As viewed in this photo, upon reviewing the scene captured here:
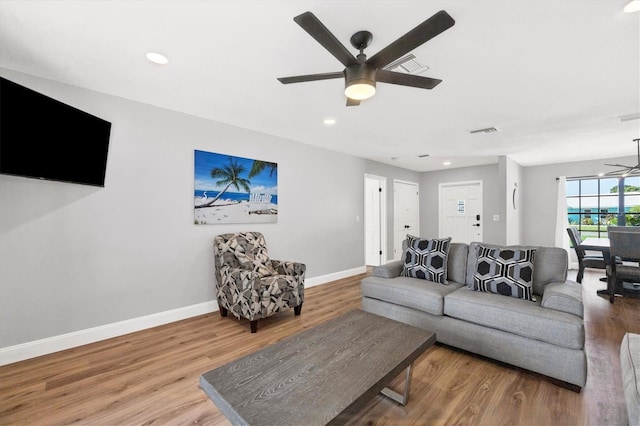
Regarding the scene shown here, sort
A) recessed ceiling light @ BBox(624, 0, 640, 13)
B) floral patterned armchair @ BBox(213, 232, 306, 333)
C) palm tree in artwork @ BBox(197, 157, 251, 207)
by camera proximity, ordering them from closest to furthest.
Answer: recessed ceiling light @ BBox(624, 0, 640, 13) < floral patterned armchair @ BBox(213, 232, 306, 333) < palm tree in artwork @ BBox(197, 157, 251, 207)

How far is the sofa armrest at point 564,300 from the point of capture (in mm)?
1982

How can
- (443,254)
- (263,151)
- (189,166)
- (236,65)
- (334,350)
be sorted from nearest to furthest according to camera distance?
A: (334,350)
(236,65)
(443,254)
(189,166)
(263,151)

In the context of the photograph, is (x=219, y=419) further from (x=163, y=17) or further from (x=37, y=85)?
(x=37, y=85)

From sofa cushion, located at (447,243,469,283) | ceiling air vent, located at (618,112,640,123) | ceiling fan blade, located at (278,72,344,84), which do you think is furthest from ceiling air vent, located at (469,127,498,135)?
ceiling fan blade, located at (278,72,344,84)

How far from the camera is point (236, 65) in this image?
85.8 inches

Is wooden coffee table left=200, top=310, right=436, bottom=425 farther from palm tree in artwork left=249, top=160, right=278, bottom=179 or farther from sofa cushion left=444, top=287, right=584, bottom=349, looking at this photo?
palm tree in artwork left=249, top=160, right=278, bottom=179

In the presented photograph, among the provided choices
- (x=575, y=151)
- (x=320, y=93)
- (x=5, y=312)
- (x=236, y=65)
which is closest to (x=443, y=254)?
(x=320, y=93)

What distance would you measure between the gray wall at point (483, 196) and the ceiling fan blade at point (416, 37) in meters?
4.91

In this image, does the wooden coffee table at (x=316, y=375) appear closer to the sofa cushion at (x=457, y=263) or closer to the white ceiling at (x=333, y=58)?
the sofa cushion at (x=457, y=263)

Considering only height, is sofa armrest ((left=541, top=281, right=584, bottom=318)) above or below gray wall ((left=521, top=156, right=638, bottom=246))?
below

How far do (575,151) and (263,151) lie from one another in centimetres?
561

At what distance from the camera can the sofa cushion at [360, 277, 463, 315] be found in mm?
2500

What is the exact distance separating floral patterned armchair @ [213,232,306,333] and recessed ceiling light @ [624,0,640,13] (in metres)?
3.13

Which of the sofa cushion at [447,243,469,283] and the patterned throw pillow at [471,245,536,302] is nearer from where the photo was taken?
the patterned throw pillow at [471,245,536,302]
